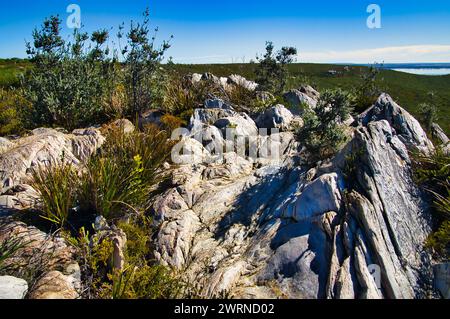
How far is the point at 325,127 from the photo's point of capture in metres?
6.69

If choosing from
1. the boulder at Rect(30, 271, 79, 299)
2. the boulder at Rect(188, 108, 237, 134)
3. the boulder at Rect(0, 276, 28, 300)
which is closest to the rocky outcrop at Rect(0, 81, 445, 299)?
the boulder at Rect(30, 271, 79, 299)

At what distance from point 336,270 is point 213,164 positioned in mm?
4190

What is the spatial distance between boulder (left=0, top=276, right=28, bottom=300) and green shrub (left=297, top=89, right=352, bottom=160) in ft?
18.0

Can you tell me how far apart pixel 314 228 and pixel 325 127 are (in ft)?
8.67

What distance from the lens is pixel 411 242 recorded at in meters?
4.59

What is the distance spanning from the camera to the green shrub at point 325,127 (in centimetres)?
648

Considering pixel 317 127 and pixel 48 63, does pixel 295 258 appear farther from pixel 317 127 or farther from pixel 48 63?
pixel 48 63

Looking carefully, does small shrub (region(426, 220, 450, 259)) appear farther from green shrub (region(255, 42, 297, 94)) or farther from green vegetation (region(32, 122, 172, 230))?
green shrub (region(255, 42, 297, 94))

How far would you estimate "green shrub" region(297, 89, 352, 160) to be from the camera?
21.3 ft

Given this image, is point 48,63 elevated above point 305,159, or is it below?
above

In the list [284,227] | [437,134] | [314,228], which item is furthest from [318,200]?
[437,134]

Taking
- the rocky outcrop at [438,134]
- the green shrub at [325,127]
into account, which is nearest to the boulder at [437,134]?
the rocky outcrop at [438,134]

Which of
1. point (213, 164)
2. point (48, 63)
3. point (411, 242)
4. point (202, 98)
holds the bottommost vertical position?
point (411, 242)

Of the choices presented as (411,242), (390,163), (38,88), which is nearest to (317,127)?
(390,163)
